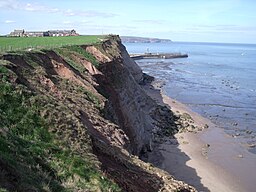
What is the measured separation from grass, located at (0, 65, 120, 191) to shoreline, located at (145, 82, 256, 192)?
52.7 ft

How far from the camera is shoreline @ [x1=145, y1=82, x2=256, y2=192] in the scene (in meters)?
30.2

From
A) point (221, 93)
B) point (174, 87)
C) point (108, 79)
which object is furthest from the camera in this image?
point (174, 87)

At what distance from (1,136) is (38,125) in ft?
11.1

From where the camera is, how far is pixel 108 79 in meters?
35.8

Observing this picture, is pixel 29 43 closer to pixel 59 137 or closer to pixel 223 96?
pixel 59 137

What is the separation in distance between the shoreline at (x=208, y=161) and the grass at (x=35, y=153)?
1607 centimetres

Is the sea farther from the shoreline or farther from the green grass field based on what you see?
the green grass field

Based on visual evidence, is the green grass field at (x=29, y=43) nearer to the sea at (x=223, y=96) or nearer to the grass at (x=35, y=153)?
the grass at (x=35, y=153)

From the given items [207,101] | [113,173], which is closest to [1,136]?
[113,173]

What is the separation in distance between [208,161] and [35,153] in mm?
24074

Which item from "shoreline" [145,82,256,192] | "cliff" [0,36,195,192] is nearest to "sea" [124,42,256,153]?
"shoreline" [145,82,256,192]

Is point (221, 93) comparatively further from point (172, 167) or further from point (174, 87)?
point (172, 167)

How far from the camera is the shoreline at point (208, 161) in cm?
3022

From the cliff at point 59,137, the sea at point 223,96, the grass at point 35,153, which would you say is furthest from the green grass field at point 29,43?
the sea at point 223,96
